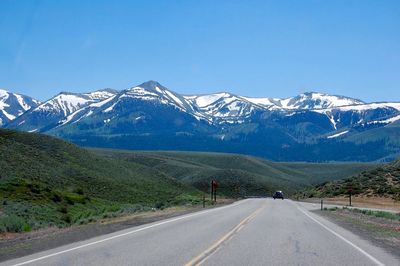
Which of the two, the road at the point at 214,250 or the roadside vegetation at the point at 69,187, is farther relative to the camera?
the roadside vegetation at the point at 69,187

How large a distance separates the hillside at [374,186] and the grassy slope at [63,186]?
2112 cm

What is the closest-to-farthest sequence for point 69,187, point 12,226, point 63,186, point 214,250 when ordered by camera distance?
point 214,250
point 12,226
point 63,186
point 69,187

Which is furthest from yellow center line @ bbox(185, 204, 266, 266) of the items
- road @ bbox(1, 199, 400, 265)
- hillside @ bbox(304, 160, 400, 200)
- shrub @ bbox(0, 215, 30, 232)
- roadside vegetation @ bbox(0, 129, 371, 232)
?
hillside @ bbox(304, 160, 400, 200)

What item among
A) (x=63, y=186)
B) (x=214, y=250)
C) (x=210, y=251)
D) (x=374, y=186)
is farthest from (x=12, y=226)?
(x=374, y=186)

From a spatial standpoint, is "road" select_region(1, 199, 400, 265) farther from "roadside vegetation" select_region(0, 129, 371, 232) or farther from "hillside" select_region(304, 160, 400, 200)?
"hillside" select_region(304, 160, 400, 200)

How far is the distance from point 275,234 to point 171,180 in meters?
87.1

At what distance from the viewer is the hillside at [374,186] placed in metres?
69.8

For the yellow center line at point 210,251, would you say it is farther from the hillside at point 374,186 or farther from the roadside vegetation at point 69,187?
the hillside at point 374,186

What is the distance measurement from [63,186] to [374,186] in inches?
1548

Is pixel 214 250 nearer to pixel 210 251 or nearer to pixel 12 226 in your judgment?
pixel 210 251

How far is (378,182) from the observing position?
7769 centimetres

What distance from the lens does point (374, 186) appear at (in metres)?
75.7

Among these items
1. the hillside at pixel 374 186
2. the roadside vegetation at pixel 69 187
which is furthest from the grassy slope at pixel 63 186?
the hillside at pixel 374 186

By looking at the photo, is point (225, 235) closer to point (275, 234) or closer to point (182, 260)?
point (275, 234)
